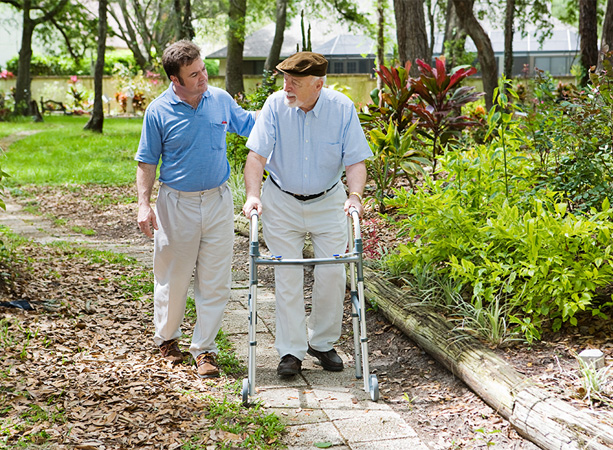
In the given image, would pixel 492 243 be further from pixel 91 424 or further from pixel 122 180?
pixel 122 180

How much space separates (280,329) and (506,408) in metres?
1.39

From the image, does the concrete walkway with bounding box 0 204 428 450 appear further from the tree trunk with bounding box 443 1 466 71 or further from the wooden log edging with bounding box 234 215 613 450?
the tree trunk with bounding box 443 1 466 71

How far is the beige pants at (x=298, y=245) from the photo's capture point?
4.16m

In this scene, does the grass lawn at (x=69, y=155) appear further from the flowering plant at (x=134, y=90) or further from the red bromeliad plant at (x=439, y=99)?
the flowering plant at (x=134, y=90)

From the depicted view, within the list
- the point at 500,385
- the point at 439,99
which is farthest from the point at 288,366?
the point at 439,99

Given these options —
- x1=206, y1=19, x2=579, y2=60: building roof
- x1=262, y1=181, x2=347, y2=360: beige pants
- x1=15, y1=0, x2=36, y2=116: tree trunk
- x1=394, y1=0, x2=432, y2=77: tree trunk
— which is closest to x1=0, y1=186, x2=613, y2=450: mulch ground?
x1=262, y1=181, x2=347, y2=360: beige pants

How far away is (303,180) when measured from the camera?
4.08m

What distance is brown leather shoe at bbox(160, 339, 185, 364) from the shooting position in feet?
14.4

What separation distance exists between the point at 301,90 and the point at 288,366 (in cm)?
161

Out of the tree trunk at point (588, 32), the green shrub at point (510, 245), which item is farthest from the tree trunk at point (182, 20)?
the green shrub at point (510, 245)

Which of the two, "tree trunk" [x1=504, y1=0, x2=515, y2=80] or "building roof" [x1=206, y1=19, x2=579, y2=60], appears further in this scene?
"building roof" [x1=206, y1=19, x2=579, y2=60]

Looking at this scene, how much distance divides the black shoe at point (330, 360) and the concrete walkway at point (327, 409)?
0.03 metres

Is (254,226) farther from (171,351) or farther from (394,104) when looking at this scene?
(394,104)

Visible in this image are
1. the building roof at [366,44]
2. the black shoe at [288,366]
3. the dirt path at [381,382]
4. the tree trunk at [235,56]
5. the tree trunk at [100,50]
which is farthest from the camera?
the building roof at [366,44]
